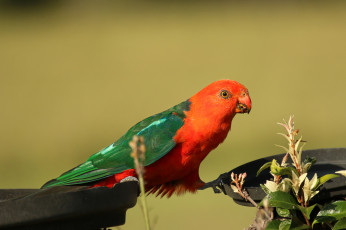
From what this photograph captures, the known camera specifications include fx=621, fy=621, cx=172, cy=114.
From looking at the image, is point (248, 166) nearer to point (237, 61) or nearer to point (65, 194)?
point (65, 194)

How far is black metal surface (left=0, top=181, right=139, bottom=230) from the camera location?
177cm

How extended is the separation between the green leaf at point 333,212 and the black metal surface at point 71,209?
61 centimetres

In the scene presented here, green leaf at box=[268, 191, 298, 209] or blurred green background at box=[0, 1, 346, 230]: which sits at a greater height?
blurred green background at box=[0, 1, 346, 230]

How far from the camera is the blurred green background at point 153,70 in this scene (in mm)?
10750

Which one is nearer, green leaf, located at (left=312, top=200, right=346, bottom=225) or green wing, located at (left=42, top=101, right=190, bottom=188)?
green leaf, located at (left=312, top=200, right=346, bottom=225)

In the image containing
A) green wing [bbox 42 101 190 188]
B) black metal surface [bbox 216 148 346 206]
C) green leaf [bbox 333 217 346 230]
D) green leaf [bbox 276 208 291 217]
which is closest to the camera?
green leaf [bbox 333 217 346 230]

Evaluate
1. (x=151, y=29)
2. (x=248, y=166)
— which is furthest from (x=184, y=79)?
(x=248, y=166)

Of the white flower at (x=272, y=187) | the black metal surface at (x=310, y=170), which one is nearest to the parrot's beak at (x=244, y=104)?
the black metal surface at (x=310, y=170)

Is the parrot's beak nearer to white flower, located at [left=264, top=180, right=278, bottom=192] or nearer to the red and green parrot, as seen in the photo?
the red and green parrot

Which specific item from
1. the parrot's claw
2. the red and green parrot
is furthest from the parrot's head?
the parrot's claw

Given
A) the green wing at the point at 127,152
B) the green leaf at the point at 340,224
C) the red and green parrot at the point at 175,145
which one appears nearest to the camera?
the green leaf at the point at 340,224

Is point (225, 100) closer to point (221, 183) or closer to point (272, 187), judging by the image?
point (221, 183)

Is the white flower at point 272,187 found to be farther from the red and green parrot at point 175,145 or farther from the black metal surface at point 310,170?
the red and green parrot at point 175,145

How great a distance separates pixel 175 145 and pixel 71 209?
5.58 feet
